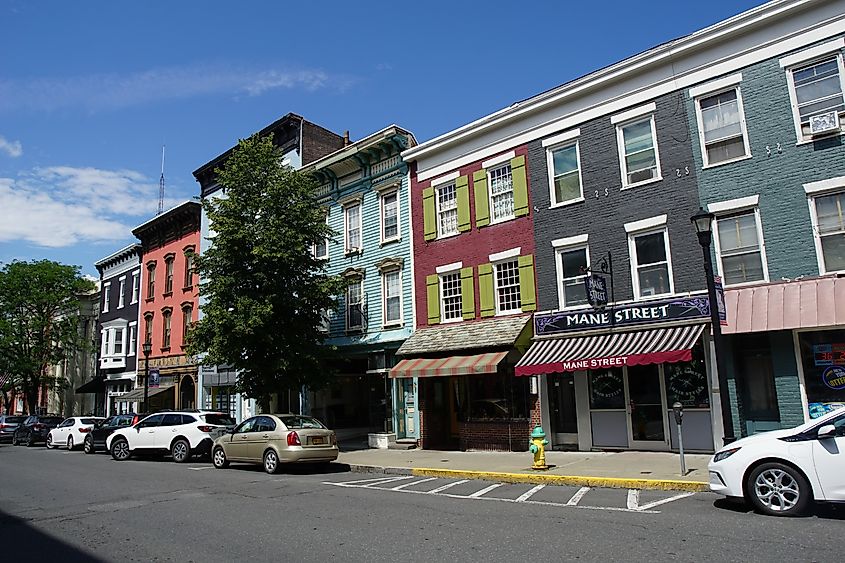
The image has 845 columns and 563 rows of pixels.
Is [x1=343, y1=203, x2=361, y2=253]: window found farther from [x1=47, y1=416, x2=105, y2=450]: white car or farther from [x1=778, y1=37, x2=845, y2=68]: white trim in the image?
[x1=778, y1=37, x2=845, y2=68]: white trim

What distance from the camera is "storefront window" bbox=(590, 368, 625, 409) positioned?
1669cm

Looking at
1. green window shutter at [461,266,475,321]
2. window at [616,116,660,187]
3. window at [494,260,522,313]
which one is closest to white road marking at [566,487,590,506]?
window at [494,260,522,313]

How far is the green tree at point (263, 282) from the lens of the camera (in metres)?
20.2

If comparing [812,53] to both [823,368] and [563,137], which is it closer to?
[563,137]

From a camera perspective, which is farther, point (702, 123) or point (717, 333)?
point (702, 123)

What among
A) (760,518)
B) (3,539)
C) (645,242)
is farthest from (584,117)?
(3,539)

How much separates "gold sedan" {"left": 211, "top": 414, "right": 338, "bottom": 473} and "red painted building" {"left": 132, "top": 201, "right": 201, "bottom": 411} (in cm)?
1615

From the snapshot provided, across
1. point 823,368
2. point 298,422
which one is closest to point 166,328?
point 298,422

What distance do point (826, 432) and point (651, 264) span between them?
837 centimetres

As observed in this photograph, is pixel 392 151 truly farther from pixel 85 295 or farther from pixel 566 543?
pixel 85 295

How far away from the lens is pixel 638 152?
16969 millimetres

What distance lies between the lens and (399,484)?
1340 cm

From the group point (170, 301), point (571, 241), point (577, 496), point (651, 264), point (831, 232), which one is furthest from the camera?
point (170, 301)

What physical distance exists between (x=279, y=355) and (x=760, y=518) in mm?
15448
